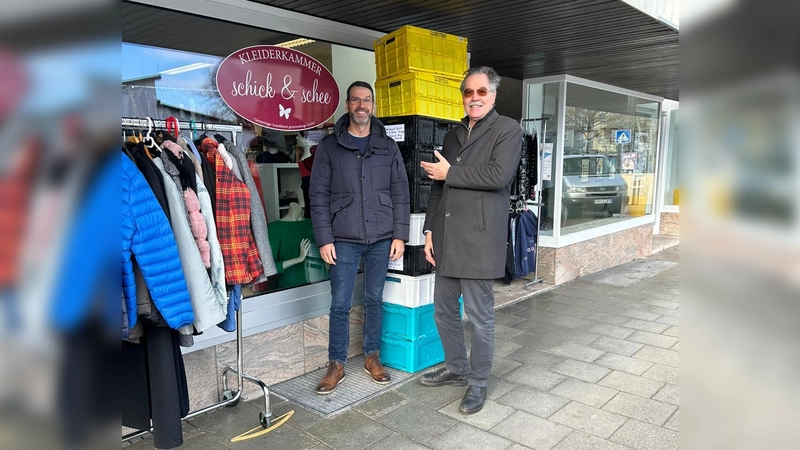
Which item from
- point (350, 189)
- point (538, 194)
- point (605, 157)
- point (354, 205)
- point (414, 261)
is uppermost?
point (605, 157)

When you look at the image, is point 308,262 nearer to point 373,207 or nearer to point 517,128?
point 373,207

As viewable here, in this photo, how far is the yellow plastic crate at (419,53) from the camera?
11.7 feet

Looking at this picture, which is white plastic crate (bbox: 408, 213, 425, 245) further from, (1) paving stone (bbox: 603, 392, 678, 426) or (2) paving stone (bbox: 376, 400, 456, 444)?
(1) paving stone (bbox: 603, 392, 678, 426)

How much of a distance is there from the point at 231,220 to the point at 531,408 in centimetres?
215

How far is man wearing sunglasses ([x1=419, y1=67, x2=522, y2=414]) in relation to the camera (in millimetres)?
3102

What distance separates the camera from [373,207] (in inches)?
Result: 138

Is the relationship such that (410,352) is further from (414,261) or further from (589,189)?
(589,189)

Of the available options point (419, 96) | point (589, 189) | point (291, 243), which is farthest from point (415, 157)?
point (589, 189)

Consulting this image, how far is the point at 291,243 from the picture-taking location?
4.00m

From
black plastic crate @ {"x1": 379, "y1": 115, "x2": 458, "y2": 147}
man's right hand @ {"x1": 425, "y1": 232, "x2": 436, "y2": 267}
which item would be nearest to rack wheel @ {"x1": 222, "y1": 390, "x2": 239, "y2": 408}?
man's right hand @ {"x1": 425, "y1": 232, "x2": 436, "y2": 267}

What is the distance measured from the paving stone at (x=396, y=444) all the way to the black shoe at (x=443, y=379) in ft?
2.23

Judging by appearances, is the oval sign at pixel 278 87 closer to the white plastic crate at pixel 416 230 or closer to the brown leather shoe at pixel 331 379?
the white plastic crate at pixel 416 230

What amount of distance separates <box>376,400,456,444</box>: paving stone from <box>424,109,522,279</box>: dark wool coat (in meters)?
0.85

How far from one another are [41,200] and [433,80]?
11.5 feet
